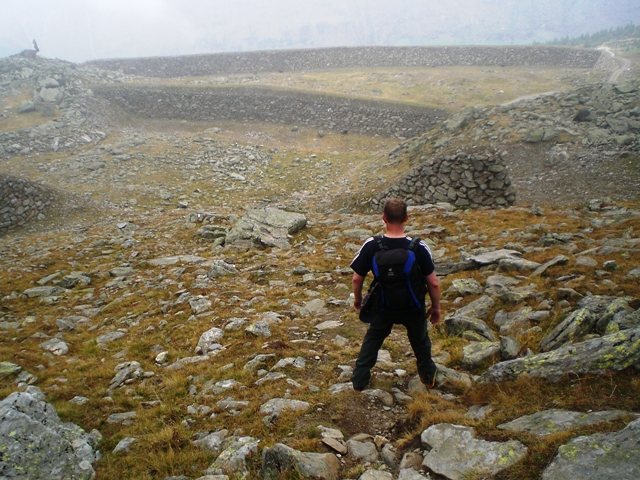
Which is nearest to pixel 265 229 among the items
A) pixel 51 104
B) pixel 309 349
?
pixel 309 349

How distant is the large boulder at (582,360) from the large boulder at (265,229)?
11174 mm

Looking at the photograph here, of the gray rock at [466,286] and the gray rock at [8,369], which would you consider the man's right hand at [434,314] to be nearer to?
the gray rock at [466,286]

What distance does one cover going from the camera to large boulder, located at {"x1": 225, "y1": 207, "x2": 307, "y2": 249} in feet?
51.3

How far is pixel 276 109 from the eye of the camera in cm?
4344

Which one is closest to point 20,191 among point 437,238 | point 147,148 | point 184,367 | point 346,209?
point 147,148

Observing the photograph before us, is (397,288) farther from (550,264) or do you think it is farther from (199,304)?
(199,304)

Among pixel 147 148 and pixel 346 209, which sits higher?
pixel 147 148

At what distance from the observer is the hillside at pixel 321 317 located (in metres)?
4.38

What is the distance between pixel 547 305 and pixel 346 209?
606 inches

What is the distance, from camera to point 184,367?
724cm

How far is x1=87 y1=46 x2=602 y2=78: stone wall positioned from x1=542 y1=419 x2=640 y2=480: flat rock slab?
7180 centimetres

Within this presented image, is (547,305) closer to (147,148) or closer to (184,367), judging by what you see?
(184,367)

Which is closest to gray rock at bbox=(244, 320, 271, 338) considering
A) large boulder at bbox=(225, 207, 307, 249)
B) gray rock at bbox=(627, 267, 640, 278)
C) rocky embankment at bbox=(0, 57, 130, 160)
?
large boulder at bbox=(225, 207, 307, 249)

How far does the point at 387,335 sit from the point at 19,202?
81.0ft
